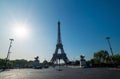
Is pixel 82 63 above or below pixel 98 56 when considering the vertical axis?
below

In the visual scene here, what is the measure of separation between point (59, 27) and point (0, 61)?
43.9 meters

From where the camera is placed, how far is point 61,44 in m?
111

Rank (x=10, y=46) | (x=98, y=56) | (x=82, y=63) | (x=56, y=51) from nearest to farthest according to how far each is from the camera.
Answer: (x=10, y=46) < (x=82, y=63) < (x=56, y=51) < (x=98, y=56)

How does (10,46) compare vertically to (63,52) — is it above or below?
below

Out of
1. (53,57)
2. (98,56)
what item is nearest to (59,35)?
(53,57)

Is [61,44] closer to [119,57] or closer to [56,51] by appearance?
[56,51]

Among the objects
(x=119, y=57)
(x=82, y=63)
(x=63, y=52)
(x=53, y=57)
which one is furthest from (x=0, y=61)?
(x=119, y=57)

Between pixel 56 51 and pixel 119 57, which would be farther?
pixel 56 51

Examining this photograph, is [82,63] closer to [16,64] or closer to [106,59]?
[106,59]

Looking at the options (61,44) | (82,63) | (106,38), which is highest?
(61,44)

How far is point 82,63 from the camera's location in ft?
312

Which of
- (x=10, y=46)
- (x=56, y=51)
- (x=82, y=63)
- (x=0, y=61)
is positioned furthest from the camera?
(x=56, y=51)

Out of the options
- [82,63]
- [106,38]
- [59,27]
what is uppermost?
[59,27]

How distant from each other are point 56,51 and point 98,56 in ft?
115
